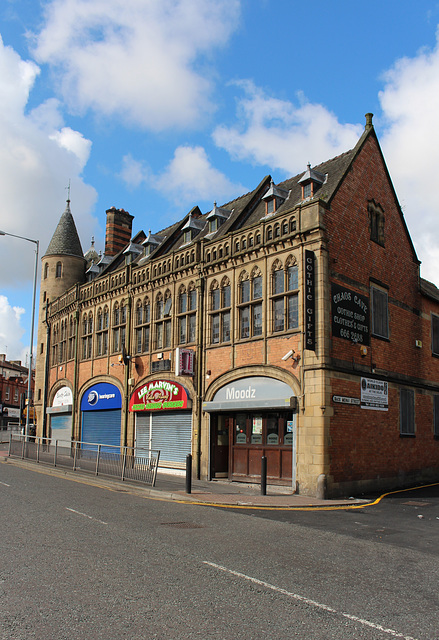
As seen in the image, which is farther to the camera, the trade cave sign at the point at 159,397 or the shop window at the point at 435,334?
the shop window at the point at 435,334

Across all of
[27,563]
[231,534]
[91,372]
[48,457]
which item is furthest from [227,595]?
[91,372]

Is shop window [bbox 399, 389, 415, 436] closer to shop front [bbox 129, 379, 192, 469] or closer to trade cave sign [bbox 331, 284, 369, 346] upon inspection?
trade cave sign [bbox 331, 284, 369, 346]

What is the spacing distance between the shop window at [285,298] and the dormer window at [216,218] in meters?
6.27

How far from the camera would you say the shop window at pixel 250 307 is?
65.1 ft

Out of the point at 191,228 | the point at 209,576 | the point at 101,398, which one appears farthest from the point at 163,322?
the point at 209,576

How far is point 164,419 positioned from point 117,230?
18.2 meters

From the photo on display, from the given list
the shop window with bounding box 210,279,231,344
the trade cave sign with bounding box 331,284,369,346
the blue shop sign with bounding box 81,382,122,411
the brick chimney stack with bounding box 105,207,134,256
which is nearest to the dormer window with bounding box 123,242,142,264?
the brick chimney stack with bounding box 105,207,134,256

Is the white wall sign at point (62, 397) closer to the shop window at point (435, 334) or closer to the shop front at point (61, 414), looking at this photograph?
the shop front at point (61, 414)

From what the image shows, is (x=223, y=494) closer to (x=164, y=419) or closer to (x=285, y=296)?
(x=285, y=296)

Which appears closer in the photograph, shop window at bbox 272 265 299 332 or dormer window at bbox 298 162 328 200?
shop window at bbox 272 265 299 332

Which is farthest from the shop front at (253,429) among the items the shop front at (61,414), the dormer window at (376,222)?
the shop front at (61,414)

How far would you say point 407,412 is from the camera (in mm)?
21719

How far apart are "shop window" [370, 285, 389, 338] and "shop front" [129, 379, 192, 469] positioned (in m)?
7.80

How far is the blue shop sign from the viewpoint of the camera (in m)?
27.4
